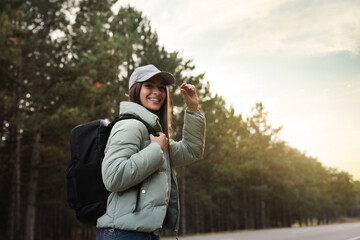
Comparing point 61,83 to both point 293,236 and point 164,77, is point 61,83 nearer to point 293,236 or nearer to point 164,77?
point 293,236

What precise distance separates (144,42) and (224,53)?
20.4 ft

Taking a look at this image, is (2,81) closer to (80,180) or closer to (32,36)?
(32,36)

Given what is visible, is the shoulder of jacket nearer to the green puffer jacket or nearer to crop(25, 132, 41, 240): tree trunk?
the green puffer jacket

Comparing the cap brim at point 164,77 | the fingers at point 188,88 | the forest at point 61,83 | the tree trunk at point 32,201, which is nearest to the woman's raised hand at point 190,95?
the fingers at point 188,88

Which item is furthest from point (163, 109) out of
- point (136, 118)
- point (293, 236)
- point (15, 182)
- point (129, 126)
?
point (15, 182)

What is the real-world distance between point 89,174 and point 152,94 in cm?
63

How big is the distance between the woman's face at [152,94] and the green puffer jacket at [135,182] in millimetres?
273

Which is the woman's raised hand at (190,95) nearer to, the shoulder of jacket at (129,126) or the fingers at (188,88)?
the fingers at (188,88)

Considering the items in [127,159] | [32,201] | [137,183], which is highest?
[127,159]

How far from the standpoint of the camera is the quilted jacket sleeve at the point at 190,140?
2459 millimetres

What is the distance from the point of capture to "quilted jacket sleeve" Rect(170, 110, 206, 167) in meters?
2.46

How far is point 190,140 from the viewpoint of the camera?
247 centimetres

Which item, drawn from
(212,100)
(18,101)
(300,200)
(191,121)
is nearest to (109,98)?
(18,101)

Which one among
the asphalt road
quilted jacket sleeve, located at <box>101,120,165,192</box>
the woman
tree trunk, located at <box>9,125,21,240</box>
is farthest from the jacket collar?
tree trunk, located at <box>9,125,21,240</box>
